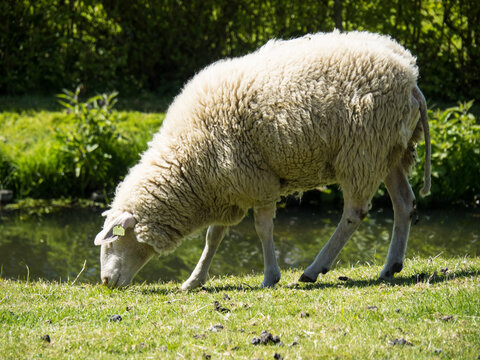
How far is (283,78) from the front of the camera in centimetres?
481

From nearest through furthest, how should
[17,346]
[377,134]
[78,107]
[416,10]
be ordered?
[17,346]
[377,134]
[78,107]
[416,10]

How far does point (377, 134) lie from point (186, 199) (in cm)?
150

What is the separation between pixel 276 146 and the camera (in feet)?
15.7

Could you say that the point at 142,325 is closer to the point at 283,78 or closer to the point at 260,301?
the point at 260,301

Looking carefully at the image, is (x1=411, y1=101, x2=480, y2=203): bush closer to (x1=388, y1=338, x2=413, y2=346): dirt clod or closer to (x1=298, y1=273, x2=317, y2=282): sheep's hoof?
(x1=298, y1=273, x2=317, y2=282): sheep's hoof

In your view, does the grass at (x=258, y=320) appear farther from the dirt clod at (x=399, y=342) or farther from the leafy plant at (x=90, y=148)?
the leafy plant at (x=90, y=148)

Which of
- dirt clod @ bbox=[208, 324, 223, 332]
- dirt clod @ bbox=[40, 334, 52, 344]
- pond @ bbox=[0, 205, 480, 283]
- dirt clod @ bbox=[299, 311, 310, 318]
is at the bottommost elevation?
pond @ bbox=[0, 205, 480, 283]

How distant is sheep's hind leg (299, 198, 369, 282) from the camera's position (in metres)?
4.90

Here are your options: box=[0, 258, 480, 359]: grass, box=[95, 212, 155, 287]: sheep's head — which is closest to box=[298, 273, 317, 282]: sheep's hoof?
box=[0, 258, 480, 359]: grass

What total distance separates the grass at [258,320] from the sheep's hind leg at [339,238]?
16 cm

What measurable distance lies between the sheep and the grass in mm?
465

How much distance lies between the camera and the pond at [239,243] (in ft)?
22.5

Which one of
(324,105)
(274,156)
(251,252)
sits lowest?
(251,252)

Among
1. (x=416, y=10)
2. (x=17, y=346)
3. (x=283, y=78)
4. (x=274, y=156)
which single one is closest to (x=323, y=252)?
(x=274, y=156)
